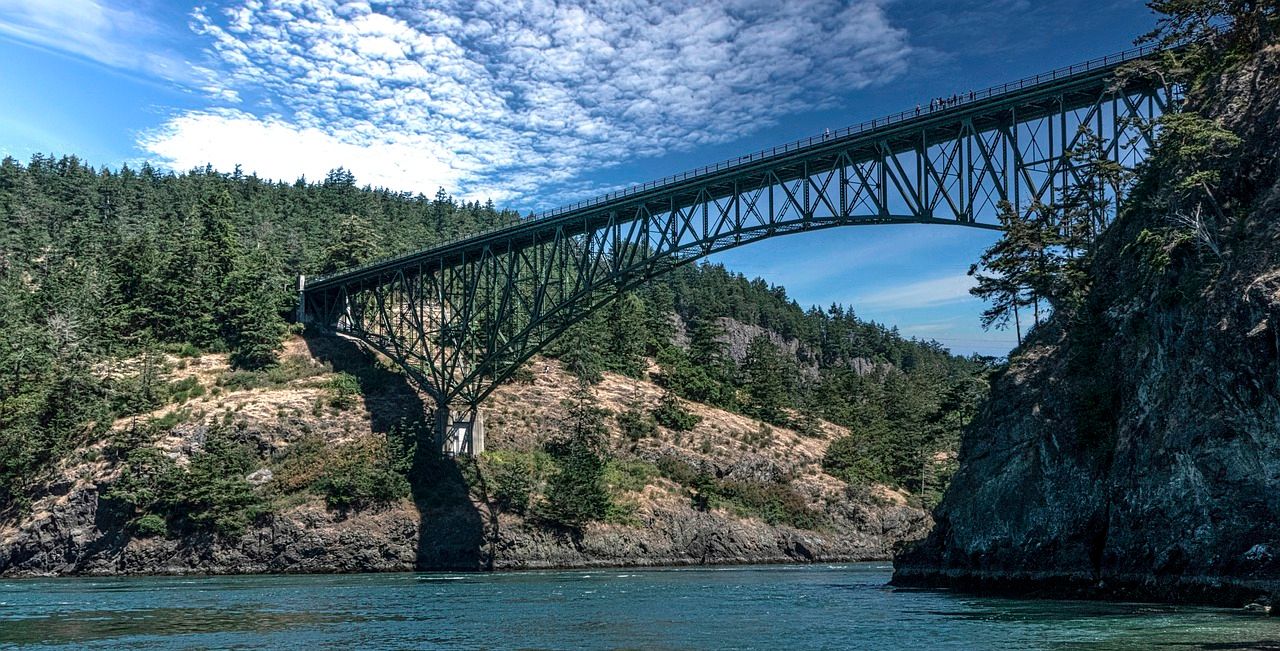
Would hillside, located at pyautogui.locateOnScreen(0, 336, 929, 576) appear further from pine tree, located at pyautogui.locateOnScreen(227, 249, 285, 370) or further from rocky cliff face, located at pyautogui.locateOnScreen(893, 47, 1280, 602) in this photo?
rocky cliff face, located at pyautogui.locateOnScreen(893, 47, 1280, 602)

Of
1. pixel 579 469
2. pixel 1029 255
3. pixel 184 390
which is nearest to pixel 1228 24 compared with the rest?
pixel 1029 255

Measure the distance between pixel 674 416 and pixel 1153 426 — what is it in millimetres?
63131

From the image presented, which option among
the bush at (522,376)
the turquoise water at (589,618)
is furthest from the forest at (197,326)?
the turquoise water at (589,618)

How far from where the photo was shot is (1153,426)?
36531 mm

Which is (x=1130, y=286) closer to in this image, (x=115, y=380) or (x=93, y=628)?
(x=93, y=628)

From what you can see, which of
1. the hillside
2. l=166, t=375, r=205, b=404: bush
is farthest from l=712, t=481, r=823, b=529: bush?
l=166, t=375, r=205, b=404: bush

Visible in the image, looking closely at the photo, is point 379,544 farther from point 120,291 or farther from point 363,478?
point 120,291

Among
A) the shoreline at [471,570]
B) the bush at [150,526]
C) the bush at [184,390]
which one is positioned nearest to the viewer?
the shoreline at [471,570]

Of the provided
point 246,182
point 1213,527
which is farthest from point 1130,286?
point 246,182

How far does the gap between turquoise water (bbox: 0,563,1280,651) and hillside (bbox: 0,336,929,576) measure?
13.4 m

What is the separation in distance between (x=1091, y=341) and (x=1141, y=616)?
50.5 feet

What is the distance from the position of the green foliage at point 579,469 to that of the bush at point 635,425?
7.70 feet

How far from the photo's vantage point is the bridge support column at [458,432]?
84.7 metres

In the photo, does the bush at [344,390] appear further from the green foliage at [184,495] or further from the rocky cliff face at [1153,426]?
the rocky cliff face at [1153,426]
